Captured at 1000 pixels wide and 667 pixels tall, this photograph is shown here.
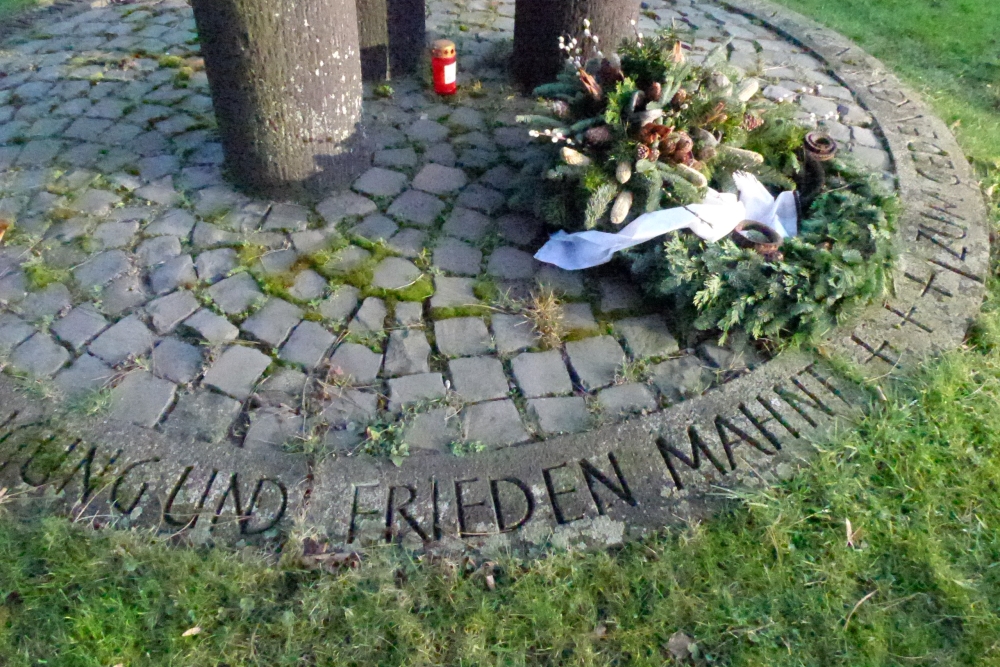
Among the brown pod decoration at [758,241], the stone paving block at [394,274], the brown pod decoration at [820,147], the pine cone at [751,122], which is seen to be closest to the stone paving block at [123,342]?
the stone paving block at [394,274]

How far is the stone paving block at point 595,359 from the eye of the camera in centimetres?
287

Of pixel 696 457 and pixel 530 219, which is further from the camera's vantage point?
pixel 530 219

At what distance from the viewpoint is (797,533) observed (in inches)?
94.9

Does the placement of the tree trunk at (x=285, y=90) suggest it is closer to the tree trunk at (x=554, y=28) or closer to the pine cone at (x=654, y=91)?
the tree trunk at (x=554, y=28)

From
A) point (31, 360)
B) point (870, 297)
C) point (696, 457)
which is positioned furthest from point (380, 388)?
point (870, 297)

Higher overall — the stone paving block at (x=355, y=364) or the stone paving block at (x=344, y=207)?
the stone paving block at (x=344, y=207)

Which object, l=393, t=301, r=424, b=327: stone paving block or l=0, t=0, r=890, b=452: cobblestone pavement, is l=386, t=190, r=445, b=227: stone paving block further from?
l=393, t=301, r=424, b=327: stone paving block

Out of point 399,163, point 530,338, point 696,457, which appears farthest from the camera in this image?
point 399,163

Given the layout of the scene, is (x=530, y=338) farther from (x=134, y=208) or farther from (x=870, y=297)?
(x=134, y=208)

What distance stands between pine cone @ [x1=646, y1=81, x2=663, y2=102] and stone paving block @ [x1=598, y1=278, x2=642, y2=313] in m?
0.82

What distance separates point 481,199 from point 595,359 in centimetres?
119

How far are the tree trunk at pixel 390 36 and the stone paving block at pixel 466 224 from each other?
149 centimetres

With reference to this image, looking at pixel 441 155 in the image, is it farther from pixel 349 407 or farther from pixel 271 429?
pixel 271 429

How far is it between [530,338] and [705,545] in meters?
1.07
